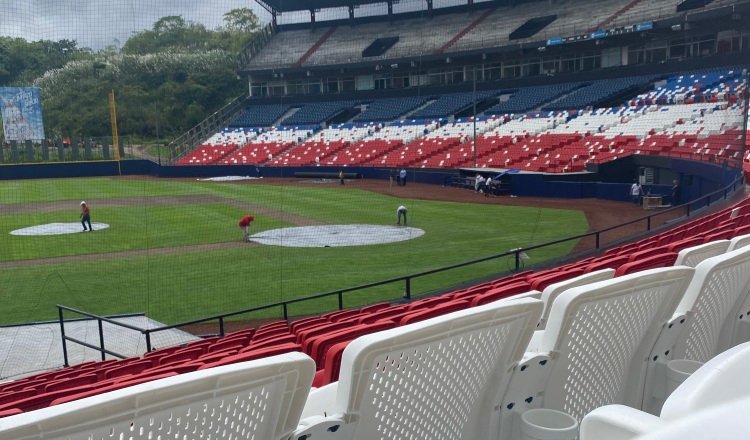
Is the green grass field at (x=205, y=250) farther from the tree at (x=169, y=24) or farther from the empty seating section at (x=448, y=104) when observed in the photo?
the empty seating section at (x=448, y=104)

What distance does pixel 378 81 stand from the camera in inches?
1865

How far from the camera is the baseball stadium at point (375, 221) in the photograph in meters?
2.01

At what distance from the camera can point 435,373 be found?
82.9 inches

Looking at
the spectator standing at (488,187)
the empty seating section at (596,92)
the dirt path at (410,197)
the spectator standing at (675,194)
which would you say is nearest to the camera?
the dirt path at (410,197)

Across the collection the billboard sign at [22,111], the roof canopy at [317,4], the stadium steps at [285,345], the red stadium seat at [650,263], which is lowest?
the stadium steps at [285,345]

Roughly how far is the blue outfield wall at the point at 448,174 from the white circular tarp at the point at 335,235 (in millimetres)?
3886

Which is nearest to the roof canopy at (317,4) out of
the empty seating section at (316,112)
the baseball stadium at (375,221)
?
the baseball stadium at (375,221)

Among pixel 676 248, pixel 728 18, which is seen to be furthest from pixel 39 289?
pixel 728 18

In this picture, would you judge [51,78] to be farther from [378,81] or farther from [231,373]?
[378,81]

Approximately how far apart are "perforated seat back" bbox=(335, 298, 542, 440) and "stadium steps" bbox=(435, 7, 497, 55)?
1683 inches

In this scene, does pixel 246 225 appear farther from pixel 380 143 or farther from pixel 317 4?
pixel 317 4

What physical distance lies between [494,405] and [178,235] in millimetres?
16748

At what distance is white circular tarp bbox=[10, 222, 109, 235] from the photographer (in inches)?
739

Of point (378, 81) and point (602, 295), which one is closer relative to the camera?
point (602, 295)
